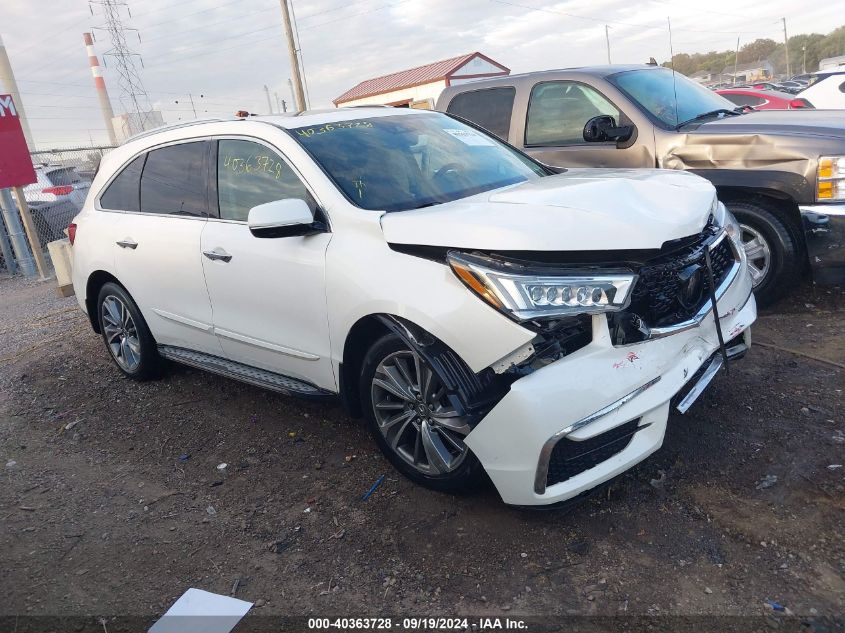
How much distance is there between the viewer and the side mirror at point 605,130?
5.30m

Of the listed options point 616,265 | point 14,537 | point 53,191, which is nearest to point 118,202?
point 14,537

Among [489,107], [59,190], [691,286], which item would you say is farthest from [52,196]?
[691,286]

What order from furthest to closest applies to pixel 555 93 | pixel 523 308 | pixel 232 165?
pixel 555 93
pixel 232 165
pixel 523 308

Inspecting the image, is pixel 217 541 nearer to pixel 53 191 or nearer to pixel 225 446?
pixel 225 446

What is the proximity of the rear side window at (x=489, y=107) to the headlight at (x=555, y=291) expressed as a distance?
376 cm

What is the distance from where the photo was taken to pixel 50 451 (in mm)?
4246

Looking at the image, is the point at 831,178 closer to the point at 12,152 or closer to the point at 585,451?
the point at 585,451

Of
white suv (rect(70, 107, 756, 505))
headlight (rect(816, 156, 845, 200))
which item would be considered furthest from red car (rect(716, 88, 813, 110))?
white suv (rect(70, 107, 756, 505))

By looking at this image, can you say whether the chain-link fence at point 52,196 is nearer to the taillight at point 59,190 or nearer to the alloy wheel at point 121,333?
the taillight at point 59,190

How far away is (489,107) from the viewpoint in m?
6.35

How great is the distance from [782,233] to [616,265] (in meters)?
2.79

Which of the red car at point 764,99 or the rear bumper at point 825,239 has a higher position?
the red car at point 764,99

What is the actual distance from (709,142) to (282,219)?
11.2ft

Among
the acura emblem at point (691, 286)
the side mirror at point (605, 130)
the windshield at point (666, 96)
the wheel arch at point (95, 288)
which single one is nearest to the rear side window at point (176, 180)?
the wheel arch at point (95, 288)
